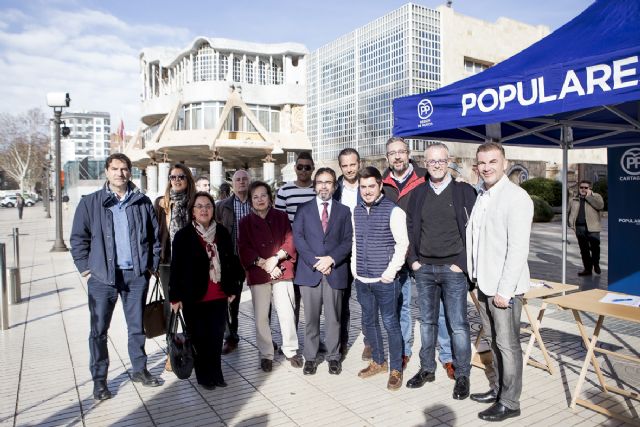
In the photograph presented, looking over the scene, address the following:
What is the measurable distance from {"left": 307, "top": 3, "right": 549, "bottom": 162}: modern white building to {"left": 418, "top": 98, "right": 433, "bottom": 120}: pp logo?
76.2 ft

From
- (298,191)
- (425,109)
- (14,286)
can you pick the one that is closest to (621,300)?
(425,109)

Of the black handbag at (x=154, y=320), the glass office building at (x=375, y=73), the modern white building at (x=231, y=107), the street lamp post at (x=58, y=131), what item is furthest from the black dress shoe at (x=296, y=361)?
the modern white building at (x=231, y=107)

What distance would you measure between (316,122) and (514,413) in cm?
3634

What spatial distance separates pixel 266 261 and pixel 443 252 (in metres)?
1.73

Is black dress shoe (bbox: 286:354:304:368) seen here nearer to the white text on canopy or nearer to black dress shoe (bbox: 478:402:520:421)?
black dress shoe (bbox: 478:402:520:421)

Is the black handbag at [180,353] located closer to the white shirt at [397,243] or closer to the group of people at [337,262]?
the group of people at [337,262]

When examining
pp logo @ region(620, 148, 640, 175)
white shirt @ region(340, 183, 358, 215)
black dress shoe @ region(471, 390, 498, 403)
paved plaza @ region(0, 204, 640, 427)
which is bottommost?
paved plaza @ region(0, 204, 640, 427)

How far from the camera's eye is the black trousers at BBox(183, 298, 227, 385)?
14.6 feet

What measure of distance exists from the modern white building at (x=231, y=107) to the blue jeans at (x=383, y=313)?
31.7 meters

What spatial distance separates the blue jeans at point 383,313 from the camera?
4.36 meters

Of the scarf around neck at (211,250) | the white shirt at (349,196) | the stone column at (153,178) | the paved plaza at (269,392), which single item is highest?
the stone column at (153,178)

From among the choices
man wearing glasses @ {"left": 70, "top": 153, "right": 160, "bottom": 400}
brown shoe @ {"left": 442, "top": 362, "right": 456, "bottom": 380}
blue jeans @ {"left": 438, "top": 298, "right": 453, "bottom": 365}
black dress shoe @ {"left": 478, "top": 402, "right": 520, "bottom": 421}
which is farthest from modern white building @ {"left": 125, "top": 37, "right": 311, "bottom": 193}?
black dress shoe @ {"left": 478, "top": 402, "right": 520, "bottom": 421}

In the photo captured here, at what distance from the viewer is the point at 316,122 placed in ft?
128

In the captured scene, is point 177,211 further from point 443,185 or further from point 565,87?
point 565,87
